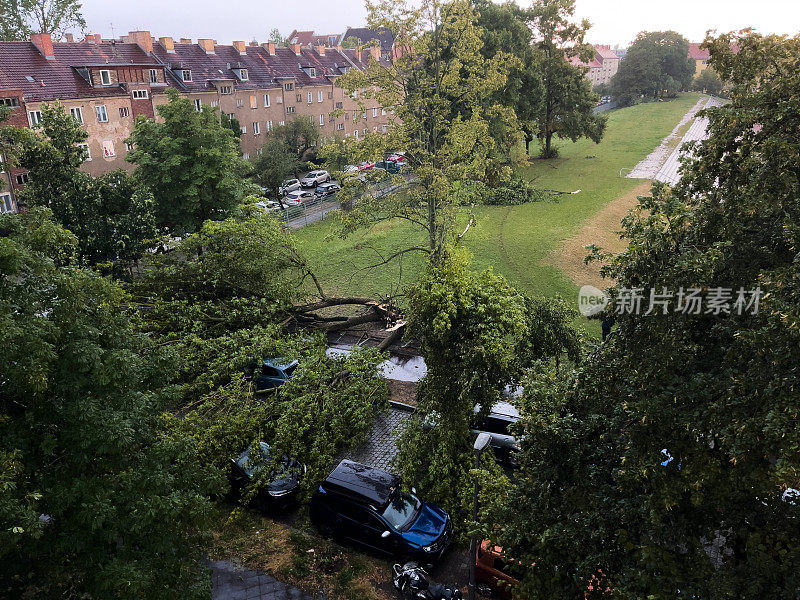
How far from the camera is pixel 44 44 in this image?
118 feet

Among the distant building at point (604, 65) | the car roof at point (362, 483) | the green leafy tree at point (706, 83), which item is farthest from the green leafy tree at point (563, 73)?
the distant building at point (604, 65)

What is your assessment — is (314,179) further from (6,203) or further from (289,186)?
(6,203)

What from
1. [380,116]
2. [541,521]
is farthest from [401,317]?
[380,116]

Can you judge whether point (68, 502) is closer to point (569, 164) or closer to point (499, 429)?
point (499, 429)

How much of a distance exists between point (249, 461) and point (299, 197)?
109 ft

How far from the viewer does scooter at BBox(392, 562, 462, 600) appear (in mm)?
9664

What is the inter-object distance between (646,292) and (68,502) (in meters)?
7.61

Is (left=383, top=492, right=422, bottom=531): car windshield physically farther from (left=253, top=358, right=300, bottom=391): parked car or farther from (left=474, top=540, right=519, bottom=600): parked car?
(left=253, top=358, right=300, bottom=391): parked car

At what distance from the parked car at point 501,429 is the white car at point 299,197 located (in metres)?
30.7

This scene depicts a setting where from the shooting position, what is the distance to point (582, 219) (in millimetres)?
35125

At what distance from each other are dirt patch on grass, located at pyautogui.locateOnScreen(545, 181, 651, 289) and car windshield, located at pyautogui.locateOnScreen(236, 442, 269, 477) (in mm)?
14320

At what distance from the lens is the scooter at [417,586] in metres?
9.66

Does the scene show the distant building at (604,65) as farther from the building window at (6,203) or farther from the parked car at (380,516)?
the parked car at (380,516)
